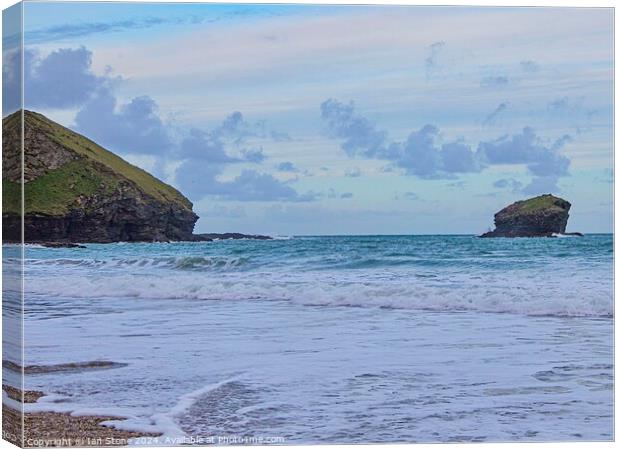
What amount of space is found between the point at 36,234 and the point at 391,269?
3.34 m

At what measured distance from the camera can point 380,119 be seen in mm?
11789

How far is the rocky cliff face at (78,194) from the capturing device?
36.4 feet

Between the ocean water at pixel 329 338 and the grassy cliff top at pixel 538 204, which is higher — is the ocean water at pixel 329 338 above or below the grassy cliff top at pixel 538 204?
below

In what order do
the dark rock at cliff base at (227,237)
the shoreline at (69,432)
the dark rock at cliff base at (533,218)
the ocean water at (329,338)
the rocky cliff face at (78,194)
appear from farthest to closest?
the dark rock at cliff base at (533,218) → the dark rock at cliff base at (227,237) → the rocky cliff face at (78,194) → the ocean water at (329,338) → the shoreline at (69,432)

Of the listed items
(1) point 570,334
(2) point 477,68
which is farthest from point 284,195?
(1) point 570,334

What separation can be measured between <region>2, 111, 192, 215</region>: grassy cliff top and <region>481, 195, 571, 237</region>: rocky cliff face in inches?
114

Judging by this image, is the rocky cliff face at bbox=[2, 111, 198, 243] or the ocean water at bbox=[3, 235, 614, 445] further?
the rocky cliff face at bbox=[2, 111, 198, 243]

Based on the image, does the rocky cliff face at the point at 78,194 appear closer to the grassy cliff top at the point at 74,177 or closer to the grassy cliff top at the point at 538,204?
the grassy cliff top at the point at 74,177

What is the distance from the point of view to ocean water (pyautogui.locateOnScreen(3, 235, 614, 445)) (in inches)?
432

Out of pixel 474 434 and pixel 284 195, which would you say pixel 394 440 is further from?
pixel 284 195

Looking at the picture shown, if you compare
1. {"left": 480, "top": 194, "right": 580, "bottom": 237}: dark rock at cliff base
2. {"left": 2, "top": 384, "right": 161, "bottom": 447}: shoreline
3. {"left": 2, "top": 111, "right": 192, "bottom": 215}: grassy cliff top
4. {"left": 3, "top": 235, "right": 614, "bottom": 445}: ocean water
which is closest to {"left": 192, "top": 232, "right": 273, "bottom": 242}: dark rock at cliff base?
{"left": 3, "top": 235, "right": 614, "bottom": 445}: ocean water

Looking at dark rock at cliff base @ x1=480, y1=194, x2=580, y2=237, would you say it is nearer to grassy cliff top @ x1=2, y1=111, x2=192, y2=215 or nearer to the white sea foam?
the white sea foam

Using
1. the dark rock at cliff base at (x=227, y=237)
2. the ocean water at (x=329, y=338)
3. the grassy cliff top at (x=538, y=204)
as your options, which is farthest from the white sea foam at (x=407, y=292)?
the grassy cliff top at (x=538, y=204)

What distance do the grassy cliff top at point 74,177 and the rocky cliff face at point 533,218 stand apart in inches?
114
